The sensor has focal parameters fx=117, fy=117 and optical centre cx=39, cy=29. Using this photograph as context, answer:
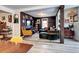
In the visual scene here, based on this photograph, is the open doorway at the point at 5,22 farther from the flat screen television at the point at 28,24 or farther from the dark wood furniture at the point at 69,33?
the dark wood furniture at the point at 69,33

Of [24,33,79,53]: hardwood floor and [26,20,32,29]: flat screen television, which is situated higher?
[26,20,32,29]: flat screen television

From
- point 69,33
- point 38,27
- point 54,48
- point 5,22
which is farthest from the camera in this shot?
point 38,27

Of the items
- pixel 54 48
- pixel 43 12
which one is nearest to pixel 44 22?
pixel 43 12

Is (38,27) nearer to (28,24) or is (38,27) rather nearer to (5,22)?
(28,24)

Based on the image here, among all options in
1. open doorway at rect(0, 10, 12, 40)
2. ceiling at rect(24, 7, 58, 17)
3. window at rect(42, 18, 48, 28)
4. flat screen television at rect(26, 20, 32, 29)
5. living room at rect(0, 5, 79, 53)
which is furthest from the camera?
window at rect(42, 18, 48, 28)

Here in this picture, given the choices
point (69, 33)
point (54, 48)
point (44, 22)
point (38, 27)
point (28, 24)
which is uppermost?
point (44, 22)

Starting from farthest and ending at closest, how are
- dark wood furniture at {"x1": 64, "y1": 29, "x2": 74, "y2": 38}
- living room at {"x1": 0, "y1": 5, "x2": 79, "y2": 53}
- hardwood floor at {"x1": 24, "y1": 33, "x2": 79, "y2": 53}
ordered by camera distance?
dark wood furniture at {"x1": 64, "y1": 29, "x2": 74, "y2": 38}, living room at {"x1": 0, "y1": 5, "x2": 79, "y2": 53}, hardwood floor at {"x1": 24, "y1": 33, "x2": 79, "y2": 53}

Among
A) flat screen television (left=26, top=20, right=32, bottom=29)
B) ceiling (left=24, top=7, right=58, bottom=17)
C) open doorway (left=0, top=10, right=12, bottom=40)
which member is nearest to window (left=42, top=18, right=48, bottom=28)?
ceiling (left=24, top=7, right=58, bottom=17)

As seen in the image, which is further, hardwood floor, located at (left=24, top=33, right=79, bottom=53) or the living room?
the living room

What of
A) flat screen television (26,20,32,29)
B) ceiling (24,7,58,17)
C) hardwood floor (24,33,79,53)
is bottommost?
hardwood floor (24,33,79,53)

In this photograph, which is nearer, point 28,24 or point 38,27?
point 28,24

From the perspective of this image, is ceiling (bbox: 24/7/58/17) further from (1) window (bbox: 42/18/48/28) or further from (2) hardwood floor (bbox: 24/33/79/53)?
(2) hardwood floor (bbox: 24/33/79/53)
